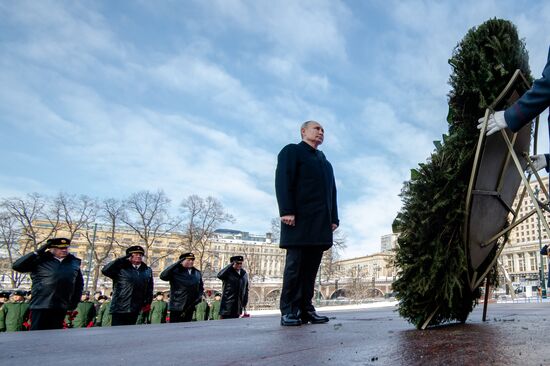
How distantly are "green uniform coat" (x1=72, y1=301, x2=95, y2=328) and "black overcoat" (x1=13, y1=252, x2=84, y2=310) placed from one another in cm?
505

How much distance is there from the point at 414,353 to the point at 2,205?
45.1 m

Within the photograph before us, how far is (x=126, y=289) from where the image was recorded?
24.2ft

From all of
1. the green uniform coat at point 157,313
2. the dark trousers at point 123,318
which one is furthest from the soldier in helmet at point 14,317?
the green uniform coat at point 157,313

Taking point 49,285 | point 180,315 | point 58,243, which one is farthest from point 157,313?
point 49,285

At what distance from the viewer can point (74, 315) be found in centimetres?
1075

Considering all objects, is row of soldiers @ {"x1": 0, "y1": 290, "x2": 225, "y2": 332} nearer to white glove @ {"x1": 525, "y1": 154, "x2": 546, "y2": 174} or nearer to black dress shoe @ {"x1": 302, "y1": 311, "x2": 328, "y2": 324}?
black dress shoe @ {"x1": 302, "y1": 311, "x2": 328, "y2": 324}

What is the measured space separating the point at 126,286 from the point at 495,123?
6.41 metres

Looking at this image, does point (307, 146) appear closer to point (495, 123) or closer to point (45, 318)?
point (495, 123)

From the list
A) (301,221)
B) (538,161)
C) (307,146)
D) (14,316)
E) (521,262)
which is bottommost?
(14,316)

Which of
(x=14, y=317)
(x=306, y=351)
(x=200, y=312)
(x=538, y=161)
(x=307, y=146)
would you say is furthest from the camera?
(x=200, y=312)

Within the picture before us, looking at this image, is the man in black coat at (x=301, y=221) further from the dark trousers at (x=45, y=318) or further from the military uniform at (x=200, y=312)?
the military uniform at (x=200, y=312)

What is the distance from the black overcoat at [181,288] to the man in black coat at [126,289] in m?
1.03

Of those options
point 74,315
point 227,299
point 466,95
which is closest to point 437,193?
point 466,95

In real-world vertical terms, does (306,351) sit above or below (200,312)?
above
